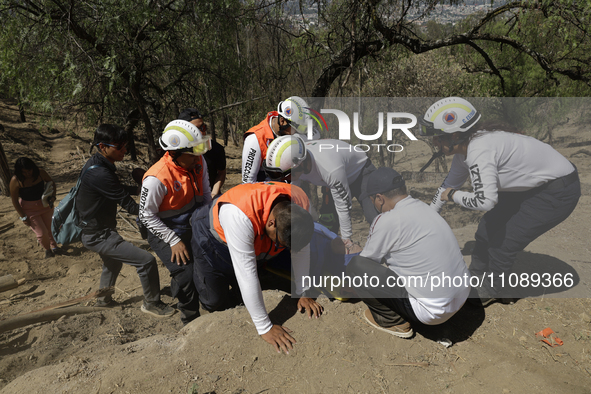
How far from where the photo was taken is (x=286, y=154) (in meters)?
3.43

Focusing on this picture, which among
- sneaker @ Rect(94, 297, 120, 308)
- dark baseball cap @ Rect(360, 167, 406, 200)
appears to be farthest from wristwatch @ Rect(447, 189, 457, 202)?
sneaker @ Rect(94, 297, 120, 308)

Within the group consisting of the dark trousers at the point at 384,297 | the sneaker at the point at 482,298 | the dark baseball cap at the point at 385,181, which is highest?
the dark baseball cap at the point at 385,181

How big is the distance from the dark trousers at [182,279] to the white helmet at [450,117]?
2612 millimetres

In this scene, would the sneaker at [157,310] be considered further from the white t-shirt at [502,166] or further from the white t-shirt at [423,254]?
the white t-shirt at [502,166]

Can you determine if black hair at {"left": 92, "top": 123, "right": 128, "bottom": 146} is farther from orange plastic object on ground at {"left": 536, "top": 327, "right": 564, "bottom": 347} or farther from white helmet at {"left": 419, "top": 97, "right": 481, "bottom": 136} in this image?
orange plastic object on ground at {"left": 536, "top": 327, "right": 564, "bottom": 347}

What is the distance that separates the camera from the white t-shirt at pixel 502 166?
302cm

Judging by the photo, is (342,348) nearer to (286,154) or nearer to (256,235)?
(256,235)

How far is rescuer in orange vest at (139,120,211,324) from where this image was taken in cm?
326

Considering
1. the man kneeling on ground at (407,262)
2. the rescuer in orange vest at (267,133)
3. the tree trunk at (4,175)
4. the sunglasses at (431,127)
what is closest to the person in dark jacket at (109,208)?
the rescuer in orange vest at (267,133)

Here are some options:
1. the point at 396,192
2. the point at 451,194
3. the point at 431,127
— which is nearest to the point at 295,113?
the point at 431,127

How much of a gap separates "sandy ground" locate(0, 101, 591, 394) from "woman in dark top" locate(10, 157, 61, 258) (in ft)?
5.24

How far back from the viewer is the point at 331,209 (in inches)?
163

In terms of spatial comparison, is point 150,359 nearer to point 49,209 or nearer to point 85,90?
point 49,209

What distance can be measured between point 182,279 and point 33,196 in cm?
351
